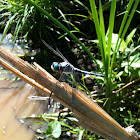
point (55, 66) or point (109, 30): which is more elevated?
point (109, 30)

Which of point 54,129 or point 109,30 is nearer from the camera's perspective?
point 109,30

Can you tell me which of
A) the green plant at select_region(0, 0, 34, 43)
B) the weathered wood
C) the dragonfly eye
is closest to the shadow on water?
the green plant at select_region(0, 0, 34, 43)

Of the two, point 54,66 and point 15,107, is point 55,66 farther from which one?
point 15,107

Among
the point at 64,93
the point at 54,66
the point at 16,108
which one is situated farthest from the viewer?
the point at 16,108

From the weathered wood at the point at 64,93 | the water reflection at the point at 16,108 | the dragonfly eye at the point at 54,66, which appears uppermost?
the weathered wood at the point at 64,93

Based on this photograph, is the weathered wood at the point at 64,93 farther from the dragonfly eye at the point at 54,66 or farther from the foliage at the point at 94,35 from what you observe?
the foliage at the point at 94,35

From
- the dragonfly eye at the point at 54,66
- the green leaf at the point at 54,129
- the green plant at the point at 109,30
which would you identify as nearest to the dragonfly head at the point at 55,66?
the dragonfly eye at the point at 54,66

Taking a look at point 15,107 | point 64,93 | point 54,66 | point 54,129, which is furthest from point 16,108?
point 64,93

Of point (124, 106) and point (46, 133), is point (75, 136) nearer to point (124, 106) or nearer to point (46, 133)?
point (46, 133)

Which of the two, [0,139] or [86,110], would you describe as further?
[0,139]

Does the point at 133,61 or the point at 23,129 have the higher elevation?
the point at 133,61

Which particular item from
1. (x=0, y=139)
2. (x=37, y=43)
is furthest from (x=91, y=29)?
(x=0, y=139)
